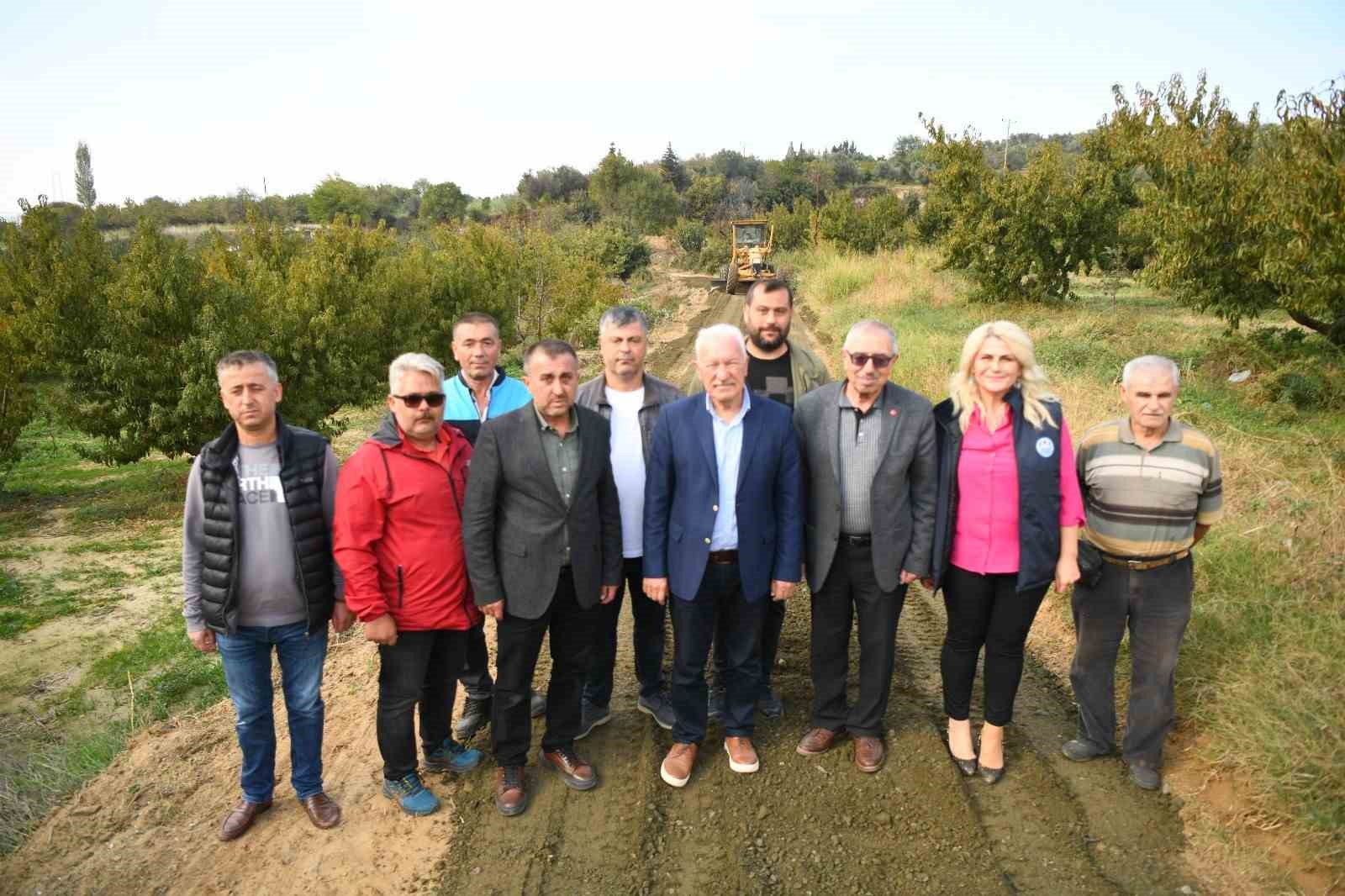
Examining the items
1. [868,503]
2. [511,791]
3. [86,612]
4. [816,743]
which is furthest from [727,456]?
[86,612]

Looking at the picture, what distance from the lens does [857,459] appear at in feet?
11.5

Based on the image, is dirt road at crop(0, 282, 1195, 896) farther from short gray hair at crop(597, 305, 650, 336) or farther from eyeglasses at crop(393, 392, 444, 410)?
short gray hair at crop(597, 305, 650, 336)

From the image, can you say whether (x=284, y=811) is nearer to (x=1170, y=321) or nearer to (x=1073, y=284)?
(x=1170, y=321)

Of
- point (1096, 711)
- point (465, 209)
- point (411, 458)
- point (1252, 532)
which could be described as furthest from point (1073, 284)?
point (465, 209)

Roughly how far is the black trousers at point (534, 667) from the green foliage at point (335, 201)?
2228 inches

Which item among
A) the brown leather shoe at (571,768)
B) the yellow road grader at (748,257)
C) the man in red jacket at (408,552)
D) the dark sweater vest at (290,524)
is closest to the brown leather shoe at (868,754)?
the brown leather shoe at (571,768)

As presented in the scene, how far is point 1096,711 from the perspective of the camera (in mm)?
3736

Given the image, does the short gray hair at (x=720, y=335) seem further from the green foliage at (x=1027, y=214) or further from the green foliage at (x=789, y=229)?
the green foliage at (x=789, y=229)

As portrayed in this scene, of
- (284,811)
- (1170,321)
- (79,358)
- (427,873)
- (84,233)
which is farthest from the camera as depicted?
(1170,321)

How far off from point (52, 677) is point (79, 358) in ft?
18.6

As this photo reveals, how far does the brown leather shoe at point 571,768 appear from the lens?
364 centimetres

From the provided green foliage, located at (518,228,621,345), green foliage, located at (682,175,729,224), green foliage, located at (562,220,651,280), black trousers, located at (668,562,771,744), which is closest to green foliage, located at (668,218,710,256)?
green foliage, located at (562,220,651,280)

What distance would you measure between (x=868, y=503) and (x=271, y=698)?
2.67 meters

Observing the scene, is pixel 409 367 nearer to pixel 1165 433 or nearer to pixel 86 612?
pixel 1165 433
